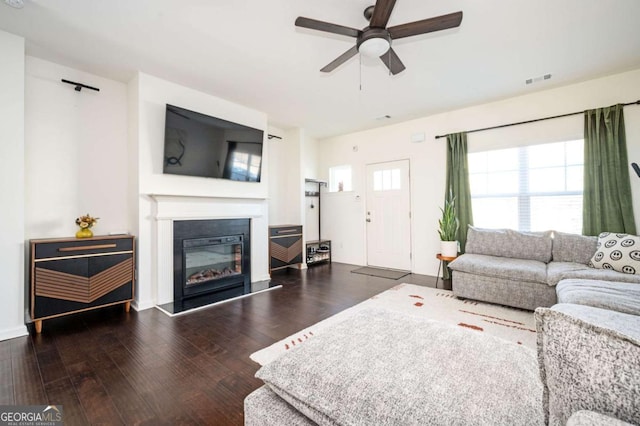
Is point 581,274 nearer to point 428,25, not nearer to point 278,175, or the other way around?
point 428,25

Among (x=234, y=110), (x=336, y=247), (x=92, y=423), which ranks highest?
(x=234, y=110)

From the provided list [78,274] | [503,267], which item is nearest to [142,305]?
[78,274]

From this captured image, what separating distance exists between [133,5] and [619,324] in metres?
4.07

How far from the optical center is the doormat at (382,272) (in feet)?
15.9

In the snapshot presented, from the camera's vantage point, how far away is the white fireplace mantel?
338 cm

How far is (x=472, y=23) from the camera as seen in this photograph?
97.0 inches

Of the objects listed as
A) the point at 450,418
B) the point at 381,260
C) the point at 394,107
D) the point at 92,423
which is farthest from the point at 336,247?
the point at 450,418

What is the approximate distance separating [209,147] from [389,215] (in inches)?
137

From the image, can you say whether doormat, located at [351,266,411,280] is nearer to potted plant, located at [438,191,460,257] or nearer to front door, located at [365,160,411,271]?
front door, located at [365,160,411,271]

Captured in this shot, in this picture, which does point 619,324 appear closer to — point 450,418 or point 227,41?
point 450,418

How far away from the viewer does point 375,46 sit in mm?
2227

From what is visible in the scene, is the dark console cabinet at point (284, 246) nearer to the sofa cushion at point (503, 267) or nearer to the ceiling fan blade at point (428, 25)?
the sofa cushion at point (503, 267)

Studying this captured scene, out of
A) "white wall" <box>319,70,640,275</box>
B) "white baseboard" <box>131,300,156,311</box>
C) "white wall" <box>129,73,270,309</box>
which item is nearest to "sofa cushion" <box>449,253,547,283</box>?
"white wall" <box>319,70,640,275</box>

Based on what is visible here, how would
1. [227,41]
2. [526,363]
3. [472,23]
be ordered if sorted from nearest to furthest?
1. [526,363]
2. [472,23]
3. [227,41]
